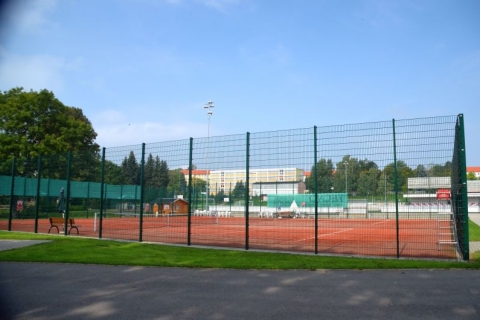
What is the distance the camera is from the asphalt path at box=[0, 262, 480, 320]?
553cm

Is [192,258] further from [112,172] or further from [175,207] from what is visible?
[112,172]

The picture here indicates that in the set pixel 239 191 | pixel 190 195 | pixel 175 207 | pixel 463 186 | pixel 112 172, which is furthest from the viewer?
pixel 112 172

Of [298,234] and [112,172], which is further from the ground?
[112,172]

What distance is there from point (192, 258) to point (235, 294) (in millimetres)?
3876

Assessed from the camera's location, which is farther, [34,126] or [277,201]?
[34,126]

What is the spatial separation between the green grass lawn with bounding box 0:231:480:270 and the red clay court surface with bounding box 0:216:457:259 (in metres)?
1.22

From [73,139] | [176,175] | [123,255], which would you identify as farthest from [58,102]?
[123,255]

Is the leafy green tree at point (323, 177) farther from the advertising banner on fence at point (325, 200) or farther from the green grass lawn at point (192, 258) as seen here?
the green grass lawn at point (192, 258)

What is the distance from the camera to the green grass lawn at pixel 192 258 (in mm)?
8953

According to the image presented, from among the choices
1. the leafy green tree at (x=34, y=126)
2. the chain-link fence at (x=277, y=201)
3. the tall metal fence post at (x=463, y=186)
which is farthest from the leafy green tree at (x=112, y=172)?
the leafy green tree at (x=34, y=126)

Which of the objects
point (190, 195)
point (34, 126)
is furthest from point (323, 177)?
point (34, 126)

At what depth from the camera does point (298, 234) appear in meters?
Answer: 14.4

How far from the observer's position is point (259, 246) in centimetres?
1263

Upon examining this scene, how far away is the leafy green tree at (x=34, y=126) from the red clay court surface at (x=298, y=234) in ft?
80.1
